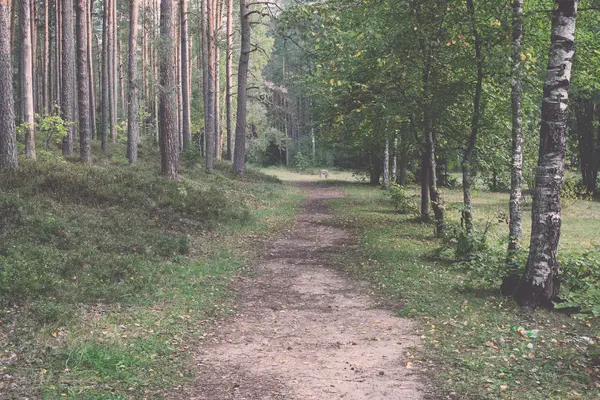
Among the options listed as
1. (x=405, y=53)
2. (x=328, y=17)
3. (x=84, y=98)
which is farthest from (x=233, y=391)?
(x=84, y=98)

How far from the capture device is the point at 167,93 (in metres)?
16.3

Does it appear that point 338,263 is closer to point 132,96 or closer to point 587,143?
point 132,96

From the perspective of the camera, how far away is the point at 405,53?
43.4 feet

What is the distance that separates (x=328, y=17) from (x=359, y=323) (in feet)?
23.5

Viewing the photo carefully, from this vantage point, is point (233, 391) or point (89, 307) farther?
point (89, 307)

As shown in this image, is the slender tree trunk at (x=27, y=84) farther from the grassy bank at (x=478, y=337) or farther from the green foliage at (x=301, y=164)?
the green foliage at (x=301, y=164)

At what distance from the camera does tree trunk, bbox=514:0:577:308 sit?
22.9 feet

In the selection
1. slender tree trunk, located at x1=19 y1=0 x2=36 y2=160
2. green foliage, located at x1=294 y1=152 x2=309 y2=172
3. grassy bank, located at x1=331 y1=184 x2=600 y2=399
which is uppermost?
slender tree trunk, located at x1=19 y1=0 x2=36 y2=160

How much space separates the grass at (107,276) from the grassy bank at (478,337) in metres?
2.86

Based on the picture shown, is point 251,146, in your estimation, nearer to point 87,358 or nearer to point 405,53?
point 405,53

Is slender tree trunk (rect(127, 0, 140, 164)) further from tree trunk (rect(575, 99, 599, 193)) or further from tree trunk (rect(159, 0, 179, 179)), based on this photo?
tree trunk (rect(575, 99, 599, 193))

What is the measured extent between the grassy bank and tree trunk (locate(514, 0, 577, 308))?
0.48 m

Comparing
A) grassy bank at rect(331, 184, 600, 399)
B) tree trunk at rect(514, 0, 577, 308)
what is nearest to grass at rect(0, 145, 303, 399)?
grassy bank at rect(331, 184, 600, 399)

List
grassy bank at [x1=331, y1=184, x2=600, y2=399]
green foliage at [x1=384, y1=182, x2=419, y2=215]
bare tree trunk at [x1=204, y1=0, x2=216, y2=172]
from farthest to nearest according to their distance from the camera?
1. bare tree trunk at [x1=204, y1=0, x2=216, y2=172]
2. green foliage at [x1=384, y1=182, x2=419, y2=215]
3. grassy bank at [x1=331, y1=184, x2=600, y2=399]
